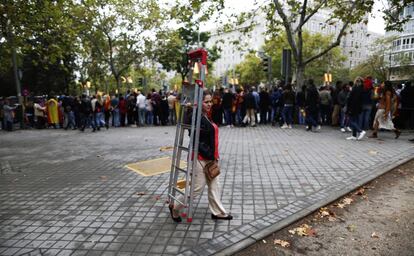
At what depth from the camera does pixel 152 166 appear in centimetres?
710

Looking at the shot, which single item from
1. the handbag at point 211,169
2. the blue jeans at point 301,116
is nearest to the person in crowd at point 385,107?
the blue jeans at point 301,116

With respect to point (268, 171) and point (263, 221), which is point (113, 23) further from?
point (263, 221)

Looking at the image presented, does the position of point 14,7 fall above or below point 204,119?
above

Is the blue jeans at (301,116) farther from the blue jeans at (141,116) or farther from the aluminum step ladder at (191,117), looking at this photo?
the aluminum step ladder at (191,117)

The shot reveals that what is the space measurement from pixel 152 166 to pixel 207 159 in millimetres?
3455

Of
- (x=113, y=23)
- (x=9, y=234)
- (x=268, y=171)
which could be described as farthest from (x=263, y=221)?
(x=113, y=23)

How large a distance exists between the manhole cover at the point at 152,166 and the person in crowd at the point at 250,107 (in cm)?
731

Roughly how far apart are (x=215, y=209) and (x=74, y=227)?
6.22ft

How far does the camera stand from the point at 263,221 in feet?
13.4

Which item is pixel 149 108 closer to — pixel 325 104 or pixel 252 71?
pixel 325 104

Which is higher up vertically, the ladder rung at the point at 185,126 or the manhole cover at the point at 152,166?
the ladder rung at the point at 185,126

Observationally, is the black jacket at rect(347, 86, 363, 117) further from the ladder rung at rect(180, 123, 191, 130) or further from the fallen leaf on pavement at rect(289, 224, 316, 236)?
the ladder rung at rect(180, 123, 191, 130)

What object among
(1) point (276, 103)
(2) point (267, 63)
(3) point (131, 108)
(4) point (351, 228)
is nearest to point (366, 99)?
(1) point (276, 103)

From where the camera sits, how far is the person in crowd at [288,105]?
43.7ft
